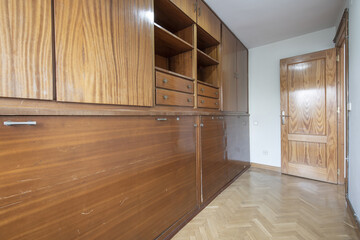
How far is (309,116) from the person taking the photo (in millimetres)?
2621

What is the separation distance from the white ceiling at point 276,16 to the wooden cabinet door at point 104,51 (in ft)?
4.20

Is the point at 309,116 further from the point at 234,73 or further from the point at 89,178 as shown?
the point at 89,178

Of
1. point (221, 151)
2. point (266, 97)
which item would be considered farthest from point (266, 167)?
point (221, 151)

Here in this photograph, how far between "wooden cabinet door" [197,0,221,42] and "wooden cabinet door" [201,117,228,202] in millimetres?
1079

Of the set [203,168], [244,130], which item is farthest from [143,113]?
[244,130]

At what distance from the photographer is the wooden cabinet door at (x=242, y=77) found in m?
2.83

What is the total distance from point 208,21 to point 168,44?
27.8 inches

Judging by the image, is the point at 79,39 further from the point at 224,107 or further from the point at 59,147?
the point at 224,107

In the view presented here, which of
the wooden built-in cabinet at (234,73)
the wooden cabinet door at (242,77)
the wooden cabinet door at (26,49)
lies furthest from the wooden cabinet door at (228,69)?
the wooden cabinet door at (26,49)

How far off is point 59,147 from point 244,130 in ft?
9.55

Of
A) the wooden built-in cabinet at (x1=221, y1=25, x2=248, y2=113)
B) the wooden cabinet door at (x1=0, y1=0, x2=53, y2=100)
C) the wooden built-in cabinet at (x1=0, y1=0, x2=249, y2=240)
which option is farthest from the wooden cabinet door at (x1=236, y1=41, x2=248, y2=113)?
the wooden cabinet door at (x1=0, y1=0, x2=53, y2=100)

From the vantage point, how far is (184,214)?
1.58 m

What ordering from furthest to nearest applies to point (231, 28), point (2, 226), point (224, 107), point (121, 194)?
1. point (231, 28)
2. point (224, 107)
3. point (121, 194)
4. point (2, 226)

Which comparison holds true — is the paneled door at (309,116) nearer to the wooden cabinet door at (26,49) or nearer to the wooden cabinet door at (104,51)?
the wooden cabinet door at (104,51)
